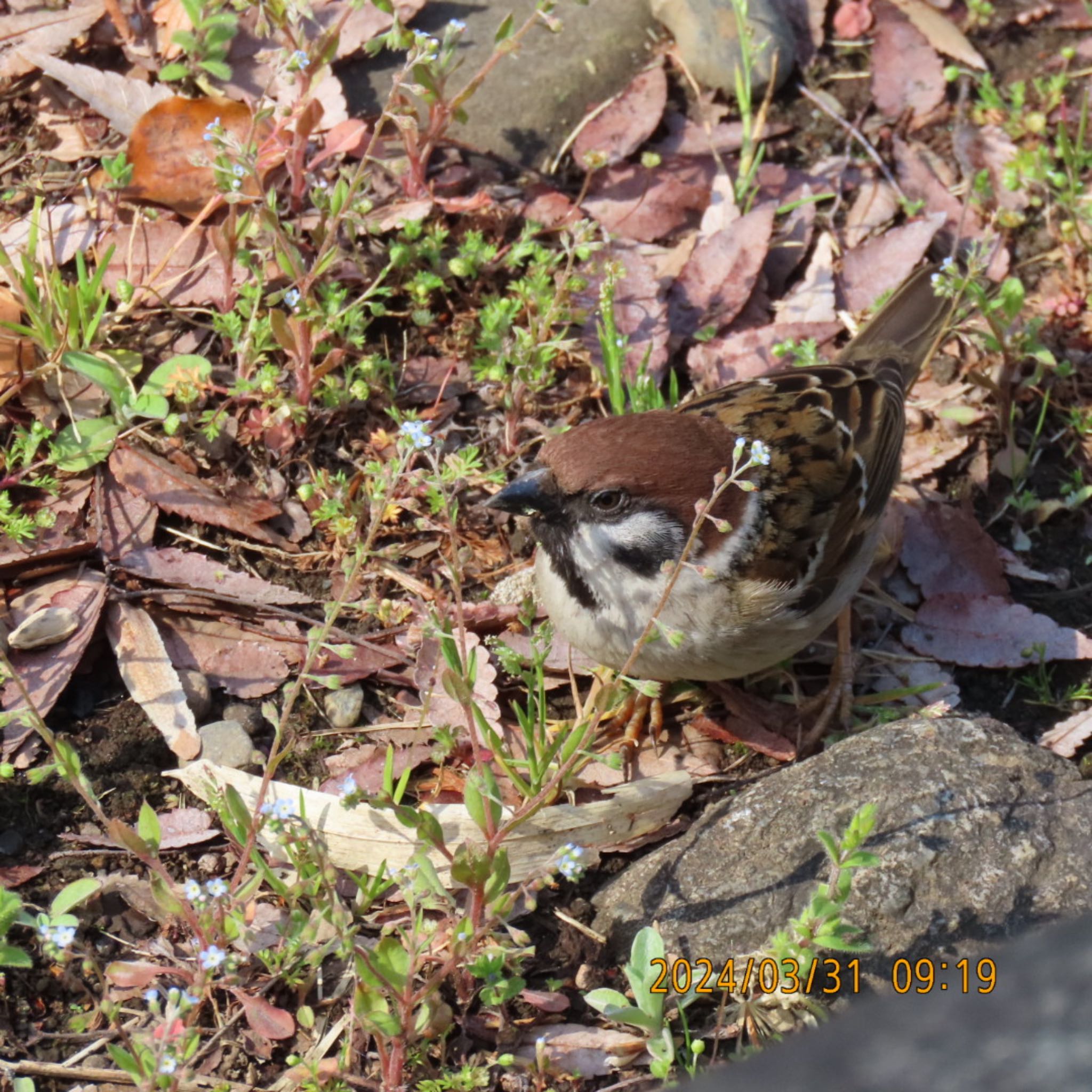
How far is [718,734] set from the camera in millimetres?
3559

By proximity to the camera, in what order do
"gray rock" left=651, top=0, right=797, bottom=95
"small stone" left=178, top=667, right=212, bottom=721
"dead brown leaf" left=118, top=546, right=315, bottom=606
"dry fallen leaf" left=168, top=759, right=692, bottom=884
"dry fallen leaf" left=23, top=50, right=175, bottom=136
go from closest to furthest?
"dry fallen leaf" left=168, top=759, right=692, bottom=884 < "small stone" left=178, top=667, right=212, bottom=721 < "dead brown leaf" left=118, top=546, right=315, bottom=606 < "dry fallen leaf" left=23, top=50, right=175, bottom=136 < "gray rock" left=651, top=0, right=797, bottom=95

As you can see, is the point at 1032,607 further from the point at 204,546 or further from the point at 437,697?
the point at 204,546

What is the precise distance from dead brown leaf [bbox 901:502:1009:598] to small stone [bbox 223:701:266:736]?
6.55 feet

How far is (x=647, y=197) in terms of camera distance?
4.62 meters

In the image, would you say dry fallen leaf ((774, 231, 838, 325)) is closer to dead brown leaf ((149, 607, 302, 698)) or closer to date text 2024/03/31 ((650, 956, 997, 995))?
dead brown leaf ((149, 607, 302, 698))

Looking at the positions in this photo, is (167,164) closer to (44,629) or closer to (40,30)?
(40,30)

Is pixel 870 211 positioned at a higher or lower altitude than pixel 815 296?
higher

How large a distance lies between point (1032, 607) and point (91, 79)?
337 centimetres

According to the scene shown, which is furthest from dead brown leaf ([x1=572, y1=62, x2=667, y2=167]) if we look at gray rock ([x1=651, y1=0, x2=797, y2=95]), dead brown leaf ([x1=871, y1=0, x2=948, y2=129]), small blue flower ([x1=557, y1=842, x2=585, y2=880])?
small blue flower ([x1=557, y1=842, x2=585, y2=880])

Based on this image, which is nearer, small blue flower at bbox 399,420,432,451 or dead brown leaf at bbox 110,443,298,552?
small blue flower at bbox 399,420,432,451

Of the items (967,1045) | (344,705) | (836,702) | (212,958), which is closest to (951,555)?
(836,702)

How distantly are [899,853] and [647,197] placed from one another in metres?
2.62

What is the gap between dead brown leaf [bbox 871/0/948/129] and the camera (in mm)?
4980

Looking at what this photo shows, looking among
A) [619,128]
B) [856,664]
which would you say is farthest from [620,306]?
[856,664]
